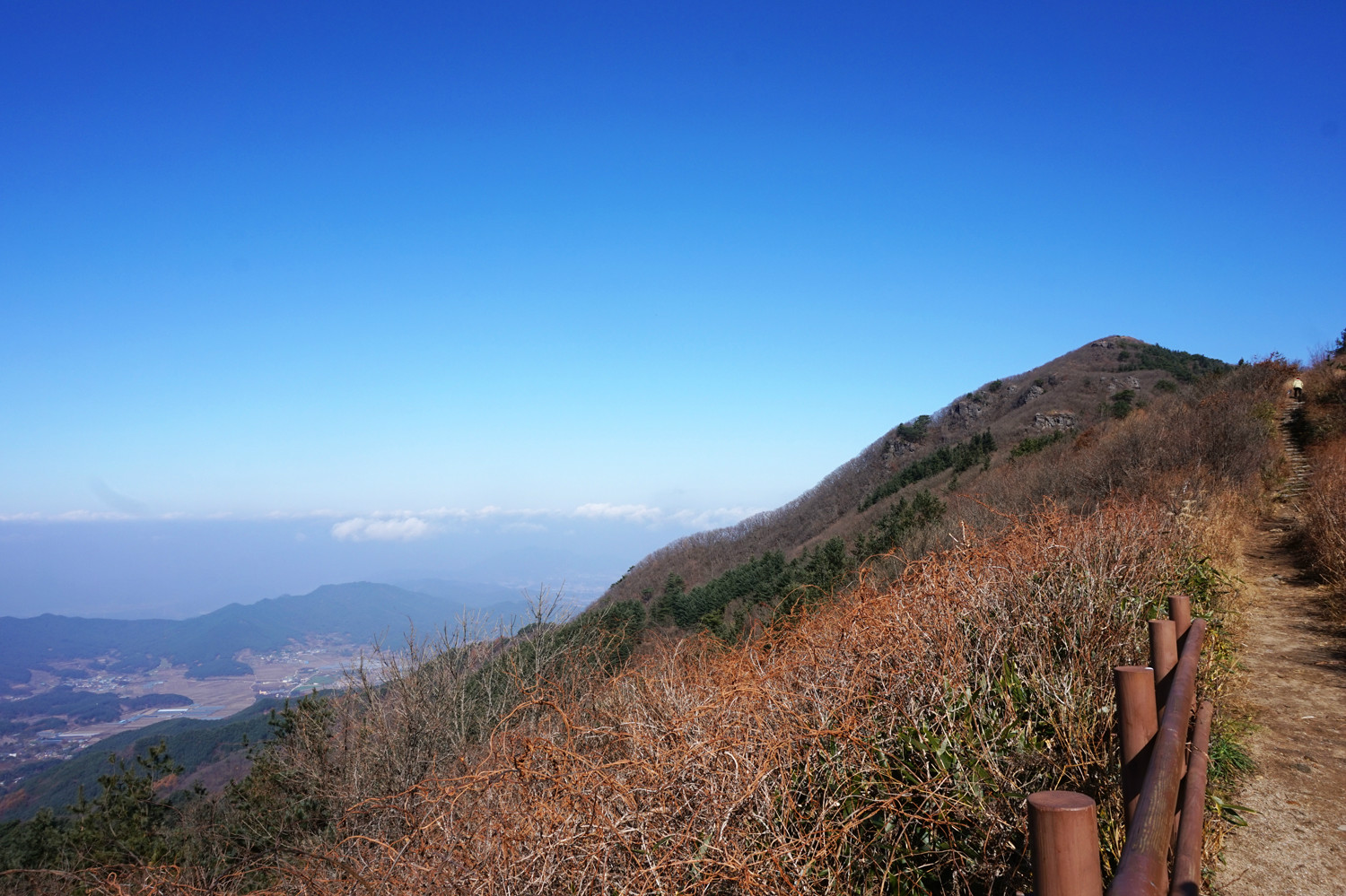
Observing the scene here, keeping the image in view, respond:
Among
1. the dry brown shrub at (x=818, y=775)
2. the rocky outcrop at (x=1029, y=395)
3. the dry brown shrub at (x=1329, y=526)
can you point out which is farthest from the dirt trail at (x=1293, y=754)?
the rocky outcrop at (x=1029, y=395)

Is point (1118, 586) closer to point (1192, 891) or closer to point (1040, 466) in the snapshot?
point (1192, 891)

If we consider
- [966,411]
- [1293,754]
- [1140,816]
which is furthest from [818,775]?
[966,411]

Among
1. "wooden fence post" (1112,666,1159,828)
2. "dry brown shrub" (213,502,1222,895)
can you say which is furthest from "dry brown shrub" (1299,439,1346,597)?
"wooden fence post" (1112,666,1159,828)

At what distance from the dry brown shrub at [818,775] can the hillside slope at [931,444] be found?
32.9 m

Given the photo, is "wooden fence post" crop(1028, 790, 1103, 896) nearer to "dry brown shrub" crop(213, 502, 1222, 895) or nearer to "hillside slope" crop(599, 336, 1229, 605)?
"dry brown shrub" crop(213, 502, 1222, 895)

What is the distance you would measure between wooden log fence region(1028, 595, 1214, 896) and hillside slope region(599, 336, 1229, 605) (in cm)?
3537

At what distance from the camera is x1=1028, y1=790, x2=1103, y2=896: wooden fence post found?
1130mm

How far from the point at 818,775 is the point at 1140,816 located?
2.21 m

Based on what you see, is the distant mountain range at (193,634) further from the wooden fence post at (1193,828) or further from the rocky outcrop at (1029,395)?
the wooden fence post at (1193,828)

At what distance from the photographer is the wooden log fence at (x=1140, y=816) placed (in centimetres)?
113

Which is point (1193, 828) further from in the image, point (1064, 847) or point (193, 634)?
point (193, 634)

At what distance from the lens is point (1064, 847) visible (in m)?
1.15

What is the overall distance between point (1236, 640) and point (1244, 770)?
3106 millimetres

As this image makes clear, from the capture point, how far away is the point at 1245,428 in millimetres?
15297
